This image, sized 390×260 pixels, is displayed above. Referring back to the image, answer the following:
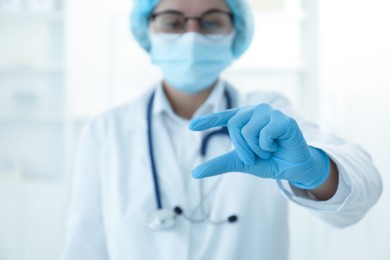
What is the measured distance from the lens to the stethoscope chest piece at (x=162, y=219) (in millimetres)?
986

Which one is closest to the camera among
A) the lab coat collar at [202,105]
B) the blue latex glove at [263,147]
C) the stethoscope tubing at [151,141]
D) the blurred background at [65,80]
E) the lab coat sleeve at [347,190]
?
the blue latex glove at [263,147]

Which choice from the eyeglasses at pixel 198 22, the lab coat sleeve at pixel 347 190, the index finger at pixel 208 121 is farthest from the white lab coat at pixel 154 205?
the index finger at pixel 208 121

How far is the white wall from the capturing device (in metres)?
0.92

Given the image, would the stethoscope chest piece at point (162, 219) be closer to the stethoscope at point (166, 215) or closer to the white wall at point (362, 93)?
the stethoscope at point (166, 215)

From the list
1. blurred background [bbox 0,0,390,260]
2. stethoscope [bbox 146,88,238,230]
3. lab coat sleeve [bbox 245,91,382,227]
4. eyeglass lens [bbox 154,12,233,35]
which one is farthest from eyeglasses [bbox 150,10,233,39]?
blurred background [bbox 0,0,390,260]

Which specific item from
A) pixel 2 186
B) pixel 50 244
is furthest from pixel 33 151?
pixel 50 244

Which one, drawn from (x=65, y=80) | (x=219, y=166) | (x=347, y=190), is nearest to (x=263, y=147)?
(x=219, y=166)

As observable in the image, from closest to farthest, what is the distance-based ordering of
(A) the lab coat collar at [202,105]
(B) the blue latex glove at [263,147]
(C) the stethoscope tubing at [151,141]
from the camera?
(B) the blue latex glove at [263,147] < (C) the stethoscope tubing at [151,141] < (A) the lab coat collar at [202,105]

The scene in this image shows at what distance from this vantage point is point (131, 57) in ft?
9.39

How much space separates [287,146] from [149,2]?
64 cm

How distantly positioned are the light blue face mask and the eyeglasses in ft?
0.05

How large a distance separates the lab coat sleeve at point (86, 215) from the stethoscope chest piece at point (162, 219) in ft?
0.51

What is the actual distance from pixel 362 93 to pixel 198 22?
440mm

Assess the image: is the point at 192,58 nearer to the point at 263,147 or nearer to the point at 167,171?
the point at 167,171
